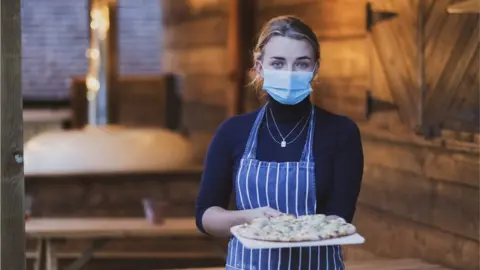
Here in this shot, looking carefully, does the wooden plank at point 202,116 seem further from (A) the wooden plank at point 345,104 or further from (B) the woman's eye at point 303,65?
(B) the woman's eye at point 303,65

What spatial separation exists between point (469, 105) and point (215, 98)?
417 cm

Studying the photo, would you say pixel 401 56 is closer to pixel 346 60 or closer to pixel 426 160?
pixel 426 160

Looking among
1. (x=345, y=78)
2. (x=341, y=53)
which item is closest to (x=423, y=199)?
(x=345, y=78)

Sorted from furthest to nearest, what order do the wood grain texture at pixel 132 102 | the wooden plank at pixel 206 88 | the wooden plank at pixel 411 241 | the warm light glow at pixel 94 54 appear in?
the warm light glow at pixel 94 54 < the wood grain texture at pixel 132 102 < the wooden plank at pixel 206 88 < the wooden plank at pixel 411 241

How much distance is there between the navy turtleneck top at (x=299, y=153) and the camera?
8.04 feet

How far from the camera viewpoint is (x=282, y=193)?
247 cm

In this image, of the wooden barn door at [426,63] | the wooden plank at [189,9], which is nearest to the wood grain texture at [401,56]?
the wooden barn door at [426,63]

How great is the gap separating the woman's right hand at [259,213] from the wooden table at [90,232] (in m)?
3.71

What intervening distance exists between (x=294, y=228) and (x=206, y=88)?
6.02 meters

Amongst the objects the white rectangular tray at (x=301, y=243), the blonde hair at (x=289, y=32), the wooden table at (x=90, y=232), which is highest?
the blonde hair at (x=289, y=32)

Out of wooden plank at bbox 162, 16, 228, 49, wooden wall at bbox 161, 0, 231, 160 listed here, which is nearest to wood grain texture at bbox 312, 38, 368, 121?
wooden wall at bbox 161, 0, 231, 160

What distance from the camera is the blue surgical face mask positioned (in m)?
2.39

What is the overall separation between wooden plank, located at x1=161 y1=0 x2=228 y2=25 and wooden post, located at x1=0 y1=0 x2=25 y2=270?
4924 millimetres

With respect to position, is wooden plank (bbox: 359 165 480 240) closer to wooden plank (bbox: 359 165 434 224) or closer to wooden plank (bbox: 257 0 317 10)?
wooden plank (bbox: 359 165 434 224)
